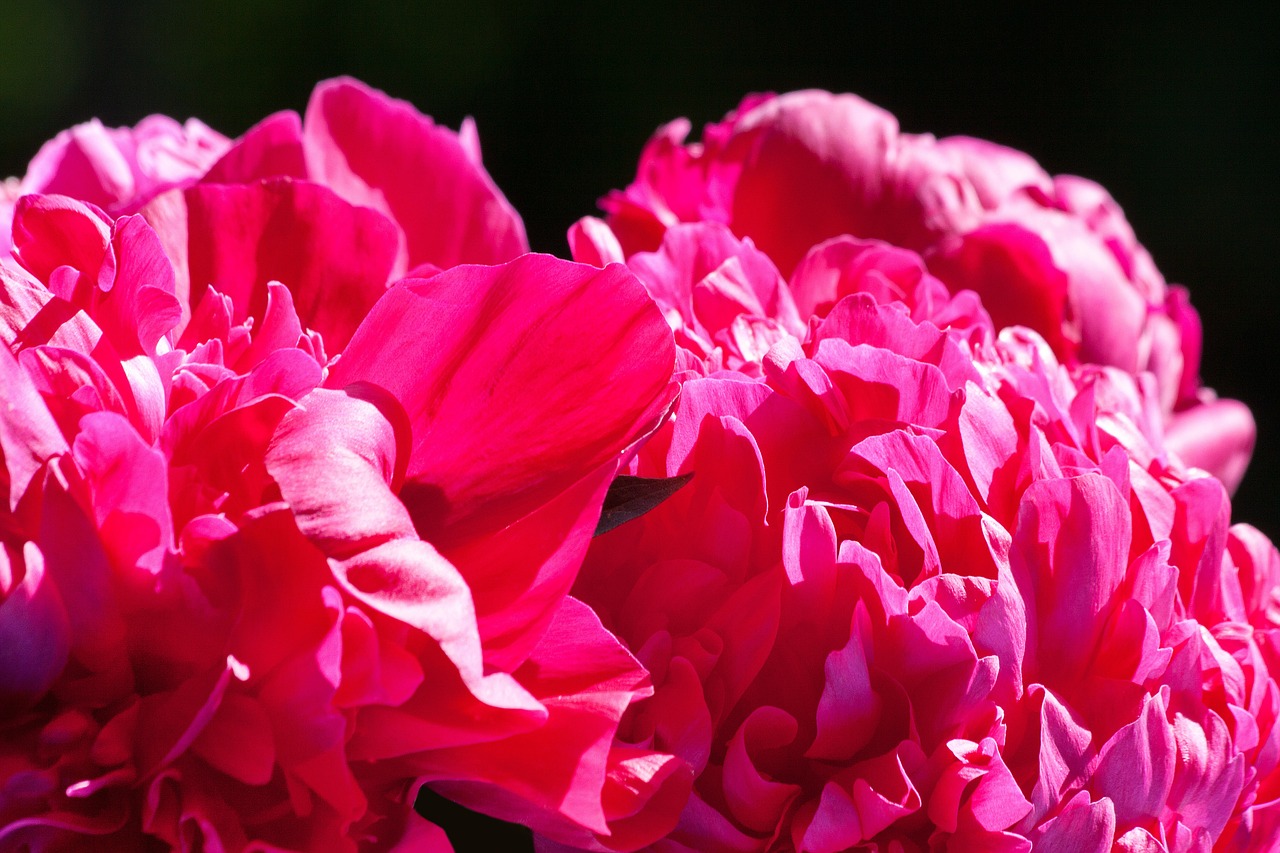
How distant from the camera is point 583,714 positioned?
10.2 inches

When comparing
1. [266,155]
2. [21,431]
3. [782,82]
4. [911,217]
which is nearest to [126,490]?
[21,431]

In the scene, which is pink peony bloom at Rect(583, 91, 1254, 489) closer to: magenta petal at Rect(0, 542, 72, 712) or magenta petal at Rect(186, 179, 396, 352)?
magenta petal at Rect(186, 179, 396, 352)

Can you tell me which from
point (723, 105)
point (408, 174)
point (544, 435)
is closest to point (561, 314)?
Answer: point (544, 435)

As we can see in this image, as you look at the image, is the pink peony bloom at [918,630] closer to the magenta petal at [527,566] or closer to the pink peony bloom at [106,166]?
the magenta petal at [527,566]

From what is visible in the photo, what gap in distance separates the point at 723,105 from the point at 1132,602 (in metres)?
1.43

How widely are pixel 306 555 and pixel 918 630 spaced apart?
4.9 inches

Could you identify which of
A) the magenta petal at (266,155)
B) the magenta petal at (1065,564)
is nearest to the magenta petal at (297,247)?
the magenta petal at (266,155)

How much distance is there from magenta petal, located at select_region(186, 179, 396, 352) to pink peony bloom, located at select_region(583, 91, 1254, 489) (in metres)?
0.10

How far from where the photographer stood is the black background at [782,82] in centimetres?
154

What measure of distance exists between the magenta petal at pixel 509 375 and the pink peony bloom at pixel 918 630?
3 centimetres

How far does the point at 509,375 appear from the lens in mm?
278

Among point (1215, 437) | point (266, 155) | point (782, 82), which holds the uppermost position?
point (266, 155)

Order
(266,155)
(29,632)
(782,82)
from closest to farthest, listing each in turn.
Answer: (29,632)
(266,155)
(782,82)

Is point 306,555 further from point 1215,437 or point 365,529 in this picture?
point 1215,437
